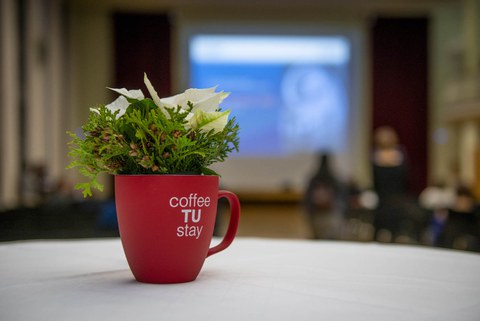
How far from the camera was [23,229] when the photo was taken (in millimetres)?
3344

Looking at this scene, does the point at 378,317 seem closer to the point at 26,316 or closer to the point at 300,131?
the point at 26,316

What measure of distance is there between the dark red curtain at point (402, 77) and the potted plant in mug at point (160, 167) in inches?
446

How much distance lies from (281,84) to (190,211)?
34.9ft

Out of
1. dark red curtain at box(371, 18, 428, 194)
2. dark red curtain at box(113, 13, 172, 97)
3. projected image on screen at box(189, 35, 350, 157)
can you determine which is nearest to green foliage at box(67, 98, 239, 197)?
projected image on screen at box(189, 35, 350, 157)

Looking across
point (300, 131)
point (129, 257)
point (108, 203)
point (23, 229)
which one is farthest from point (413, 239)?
point (300, 131)

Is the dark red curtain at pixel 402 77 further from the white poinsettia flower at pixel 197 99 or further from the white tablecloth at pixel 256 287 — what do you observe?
the white poinsettia flower at pixel 197 99

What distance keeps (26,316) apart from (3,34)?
300 inches

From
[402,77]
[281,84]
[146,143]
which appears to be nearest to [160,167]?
[146,143]

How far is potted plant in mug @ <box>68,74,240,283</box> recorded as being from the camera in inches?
31.4

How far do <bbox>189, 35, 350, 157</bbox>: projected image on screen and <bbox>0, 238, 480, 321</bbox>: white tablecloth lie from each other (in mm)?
9943

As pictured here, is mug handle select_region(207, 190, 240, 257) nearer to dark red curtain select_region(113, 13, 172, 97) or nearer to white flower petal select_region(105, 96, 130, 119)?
white flower petal select_region(105, 96, 130, 119)

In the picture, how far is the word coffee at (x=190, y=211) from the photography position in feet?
2.65

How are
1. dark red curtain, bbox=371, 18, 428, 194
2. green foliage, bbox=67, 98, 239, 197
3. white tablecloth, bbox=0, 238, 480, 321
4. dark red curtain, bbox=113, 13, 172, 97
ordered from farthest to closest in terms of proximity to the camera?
dark red curtain, bbox=371, 18, 428, 194 < dark red curtain, bbox=113, 13, 172, 97 < green foliage, bbox=67, 98, 239, 197 < white tablecloth, bbox=0, 238, 480, 321

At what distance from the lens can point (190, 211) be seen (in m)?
0.81
